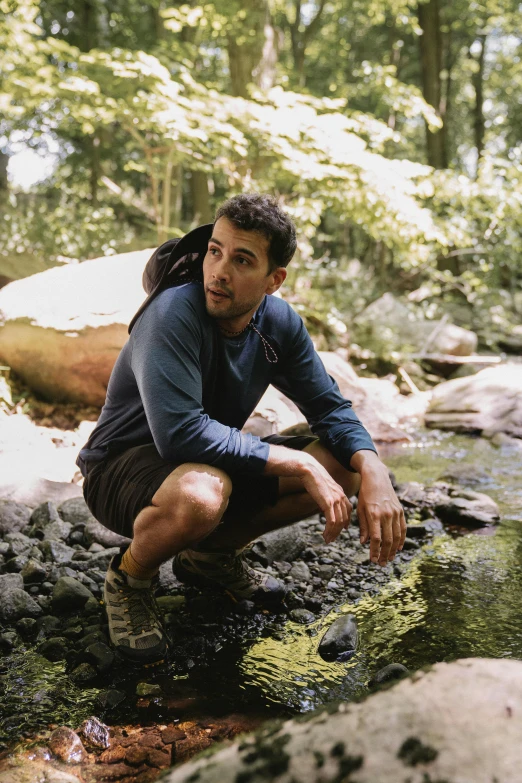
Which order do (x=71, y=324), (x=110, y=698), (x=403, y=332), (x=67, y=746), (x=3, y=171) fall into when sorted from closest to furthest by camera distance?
(x=67, y=746)
(x=110, y=698)
(x=71, y=324)
(x=403, y=332)
(x=3, y=171)

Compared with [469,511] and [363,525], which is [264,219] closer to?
[363,525]

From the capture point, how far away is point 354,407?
6566mm

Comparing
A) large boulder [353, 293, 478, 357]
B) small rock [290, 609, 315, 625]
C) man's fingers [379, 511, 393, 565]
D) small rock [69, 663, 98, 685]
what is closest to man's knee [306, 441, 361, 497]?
man's fingers [379, 511, 393, 565]

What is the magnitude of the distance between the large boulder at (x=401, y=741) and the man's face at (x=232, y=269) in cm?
159

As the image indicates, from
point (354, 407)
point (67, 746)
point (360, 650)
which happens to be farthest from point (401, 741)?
point (354, 407)

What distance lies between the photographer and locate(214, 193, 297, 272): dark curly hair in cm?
247

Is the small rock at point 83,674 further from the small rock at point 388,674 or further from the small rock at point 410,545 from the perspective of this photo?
the small rock at point 410,545

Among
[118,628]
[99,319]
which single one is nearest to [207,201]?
[99,319]

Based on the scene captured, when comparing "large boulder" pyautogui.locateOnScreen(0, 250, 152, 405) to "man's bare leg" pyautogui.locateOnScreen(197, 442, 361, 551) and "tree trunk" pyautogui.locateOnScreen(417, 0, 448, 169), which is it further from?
"tree trunk" pyautogui.locateOnScreen(417, 0, 448, 169)

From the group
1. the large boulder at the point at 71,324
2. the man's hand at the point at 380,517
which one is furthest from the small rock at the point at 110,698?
the large boulder at the point at 71,324

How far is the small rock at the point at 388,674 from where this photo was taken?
6.86ft

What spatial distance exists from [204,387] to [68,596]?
3.42 ft

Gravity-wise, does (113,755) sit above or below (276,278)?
below

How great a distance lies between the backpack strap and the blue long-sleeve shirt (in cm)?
8
